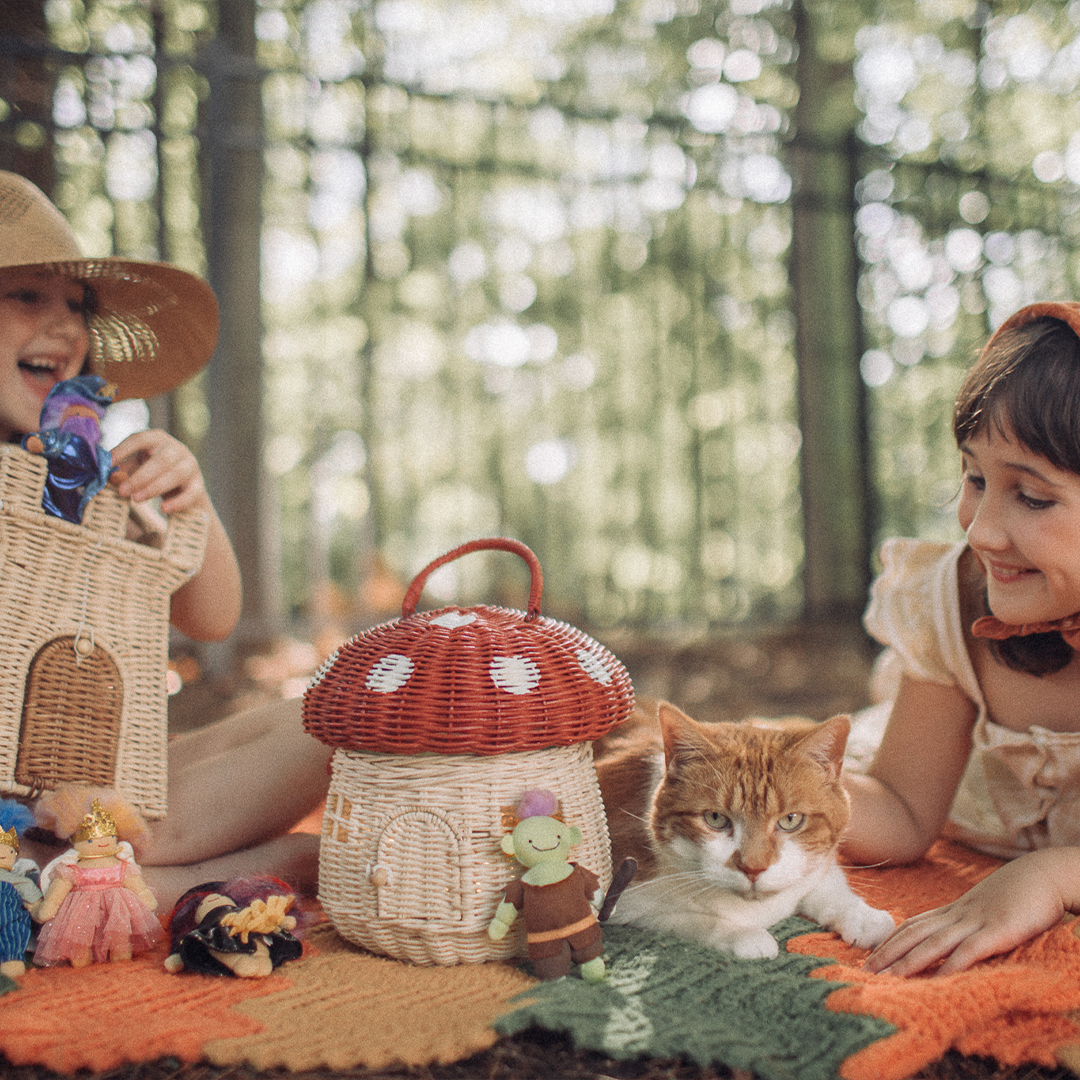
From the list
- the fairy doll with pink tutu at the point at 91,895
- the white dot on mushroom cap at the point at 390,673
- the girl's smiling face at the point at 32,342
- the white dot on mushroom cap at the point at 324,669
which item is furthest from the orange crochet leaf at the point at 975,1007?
the girl's smiling face at the point at 32,342

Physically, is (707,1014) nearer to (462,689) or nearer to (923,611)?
(462,689)

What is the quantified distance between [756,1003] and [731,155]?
429cm

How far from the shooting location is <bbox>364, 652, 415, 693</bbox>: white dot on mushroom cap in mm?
1128

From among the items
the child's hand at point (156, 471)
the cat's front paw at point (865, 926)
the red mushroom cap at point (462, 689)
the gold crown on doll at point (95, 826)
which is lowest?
the cat's front paw at point (865, 926)

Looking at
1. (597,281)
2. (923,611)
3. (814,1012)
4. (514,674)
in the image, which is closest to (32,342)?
(514,674)

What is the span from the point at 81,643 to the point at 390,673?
0.50 meters

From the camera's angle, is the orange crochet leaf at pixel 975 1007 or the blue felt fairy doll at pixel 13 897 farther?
the blue felt fairy doll at pixel 13 897

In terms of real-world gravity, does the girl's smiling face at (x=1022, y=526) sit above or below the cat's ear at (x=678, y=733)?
above

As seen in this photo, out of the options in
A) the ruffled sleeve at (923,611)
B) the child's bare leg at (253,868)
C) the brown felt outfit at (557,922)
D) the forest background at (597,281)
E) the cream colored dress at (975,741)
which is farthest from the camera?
the forest background at (597,281)

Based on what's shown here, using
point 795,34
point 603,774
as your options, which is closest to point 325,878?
point 603,774

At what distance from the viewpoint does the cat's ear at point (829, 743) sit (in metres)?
1.26

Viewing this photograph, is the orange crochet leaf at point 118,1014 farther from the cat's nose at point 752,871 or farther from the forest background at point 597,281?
the forest background at point 597,281

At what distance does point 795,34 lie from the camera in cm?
550

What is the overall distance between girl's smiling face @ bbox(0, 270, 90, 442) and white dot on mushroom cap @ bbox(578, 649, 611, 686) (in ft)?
3.07
